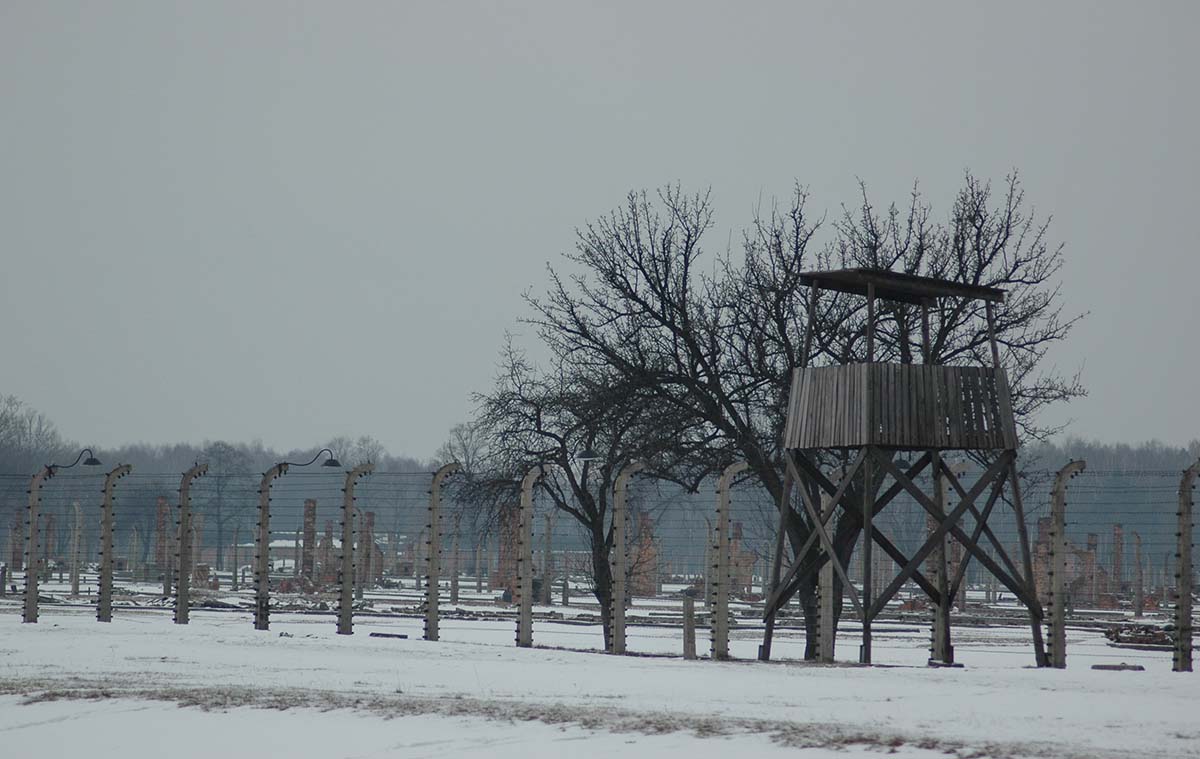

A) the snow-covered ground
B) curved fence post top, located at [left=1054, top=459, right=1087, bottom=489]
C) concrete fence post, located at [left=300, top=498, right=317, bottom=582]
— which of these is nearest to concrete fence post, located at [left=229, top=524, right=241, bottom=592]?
concrete fence post, located at [left=300, top=498, right=317, bottom=582]

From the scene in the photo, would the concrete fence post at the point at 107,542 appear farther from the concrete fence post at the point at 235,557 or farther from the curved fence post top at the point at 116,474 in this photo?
the concrete fence post at the point at 235,557

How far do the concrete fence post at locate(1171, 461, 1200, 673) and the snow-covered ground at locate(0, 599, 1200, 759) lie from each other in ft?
7.07

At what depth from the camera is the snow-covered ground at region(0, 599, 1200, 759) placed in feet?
37.6

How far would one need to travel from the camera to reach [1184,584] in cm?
1981

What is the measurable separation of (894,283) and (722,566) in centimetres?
446

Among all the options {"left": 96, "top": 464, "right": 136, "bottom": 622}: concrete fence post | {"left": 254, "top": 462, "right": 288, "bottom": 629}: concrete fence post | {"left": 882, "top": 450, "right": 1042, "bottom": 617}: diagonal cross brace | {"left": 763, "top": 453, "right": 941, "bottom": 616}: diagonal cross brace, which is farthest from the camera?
{"left": 96, "top": 464, "right": 136, "bottom": 622}: concrete fence post

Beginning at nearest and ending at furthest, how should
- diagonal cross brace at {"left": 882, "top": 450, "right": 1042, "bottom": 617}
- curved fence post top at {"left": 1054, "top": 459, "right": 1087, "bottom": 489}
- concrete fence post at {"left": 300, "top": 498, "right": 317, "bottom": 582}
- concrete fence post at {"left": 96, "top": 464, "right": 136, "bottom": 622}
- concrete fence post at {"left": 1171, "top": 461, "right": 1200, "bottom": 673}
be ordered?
concrete fence post at {"left": 1171, "top": 461, "right": 1200, "bottom": 673} < curved fence post top at {"left": 1054, "top": 459, "right": 1087, "bottom": 489} < diagonal cross brace at {"left": 882, "top": 450, "right": 1042, "bottom": 617} < concrete fence post at {"left": 96, "top": 464, "right": 136, "bottom": 622} < concrete fence post at {"left": 300, "top": 498, "right": 317, "bottom": 582}

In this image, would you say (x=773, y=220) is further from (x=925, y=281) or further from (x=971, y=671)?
(x=971, y=671)

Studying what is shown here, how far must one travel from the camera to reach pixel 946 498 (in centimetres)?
→ 2345

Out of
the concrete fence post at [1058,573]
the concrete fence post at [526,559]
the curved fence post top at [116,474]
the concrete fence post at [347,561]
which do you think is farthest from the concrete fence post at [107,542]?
the concrete fence post at [1058,573]

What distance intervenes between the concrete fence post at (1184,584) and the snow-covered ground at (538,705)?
2156mm

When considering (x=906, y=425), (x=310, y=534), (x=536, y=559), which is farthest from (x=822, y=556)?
(x=536, y=559)

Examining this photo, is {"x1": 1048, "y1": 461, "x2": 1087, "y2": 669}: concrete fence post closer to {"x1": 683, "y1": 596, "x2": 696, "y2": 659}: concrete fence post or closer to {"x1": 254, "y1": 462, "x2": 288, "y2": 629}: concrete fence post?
{"x1": 683, "y1": 596, "x2": 696, "y2": 659}: concrete fence post

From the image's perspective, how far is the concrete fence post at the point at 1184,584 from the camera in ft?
65.0
